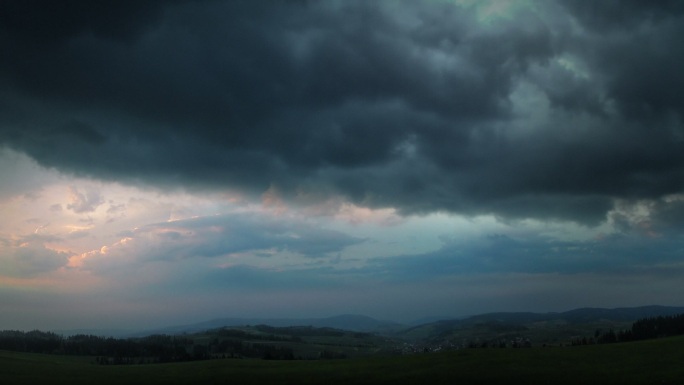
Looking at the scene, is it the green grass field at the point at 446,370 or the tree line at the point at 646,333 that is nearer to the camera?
the green grass field at the point at 446,370

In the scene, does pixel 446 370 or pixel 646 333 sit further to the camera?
pixel 646 333

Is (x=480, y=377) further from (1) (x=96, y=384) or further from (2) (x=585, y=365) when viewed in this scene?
(1) (x=96, y=384)

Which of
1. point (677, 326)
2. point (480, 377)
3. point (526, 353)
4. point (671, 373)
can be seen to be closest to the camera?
point (671, 373)

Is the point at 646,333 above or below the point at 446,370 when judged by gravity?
below

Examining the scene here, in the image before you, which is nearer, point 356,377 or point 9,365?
point 356,377

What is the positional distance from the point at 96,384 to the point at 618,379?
78.2m

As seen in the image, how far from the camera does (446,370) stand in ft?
261

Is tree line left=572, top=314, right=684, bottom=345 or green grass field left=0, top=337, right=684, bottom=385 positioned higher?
green grass field left=0, top=337, right=684, bottom=385

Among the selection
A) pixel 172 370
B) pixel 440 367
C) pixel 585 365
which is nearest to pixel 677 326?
pixel 585 365

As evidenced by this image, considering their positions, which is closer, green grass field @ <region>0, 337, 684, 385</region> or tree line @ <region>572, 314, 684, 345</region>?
green grass field @ <region>0, 337, 684, 385</region>

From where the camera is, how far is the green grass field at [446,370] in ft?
237

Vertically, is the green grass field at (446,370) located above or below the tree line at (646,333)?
above

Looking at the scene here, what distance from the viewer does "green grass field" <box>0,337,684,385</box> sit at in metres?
72.2

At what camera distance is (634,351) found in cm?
8650
